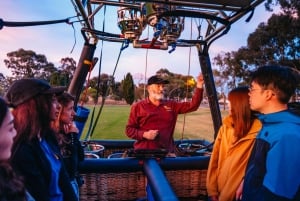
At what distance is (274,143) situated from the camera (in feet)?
5.13

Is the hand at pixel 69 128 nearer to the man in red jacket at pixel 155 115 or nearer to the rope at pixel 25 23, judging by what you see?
the rope at pixel 25 23

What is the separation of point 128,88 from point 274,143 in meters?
2.37

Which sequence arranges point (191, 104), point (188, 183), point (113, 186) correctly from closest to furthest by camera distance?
point (113, 186) < point (188, 183) < point (191, 104)

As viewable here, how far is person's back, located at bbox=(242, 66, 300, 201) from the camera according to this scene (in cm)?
152

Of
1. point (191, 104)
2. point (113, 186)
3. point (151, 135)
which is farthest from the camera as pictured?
point (191, 104)

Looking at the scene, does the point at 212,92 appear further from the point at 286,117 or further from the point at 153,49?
the point at 286,117

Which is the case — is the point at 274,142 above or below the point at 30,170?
above

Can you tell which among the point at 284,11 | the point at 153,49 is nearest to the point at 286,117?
the point at 153,49

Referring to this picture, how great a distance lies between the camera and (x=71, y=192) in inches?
70.6

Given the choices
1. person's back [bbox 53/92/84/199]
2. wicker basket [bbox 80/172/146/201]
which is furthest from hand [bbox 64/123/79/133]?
wicker basket [bbox 80/172/146/201]

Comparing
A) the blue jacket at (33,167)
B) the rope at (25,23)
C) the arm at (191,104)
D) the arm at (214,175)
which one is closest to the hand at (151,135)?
the arm at (191,104)

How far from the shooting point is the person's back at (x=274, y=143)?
152cm

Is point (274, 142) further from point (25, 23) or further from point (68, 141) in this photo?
point (25, 23)

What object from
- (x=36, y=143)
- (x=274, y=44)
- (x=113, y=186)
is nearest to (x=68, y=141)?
(x=113, y=186)
